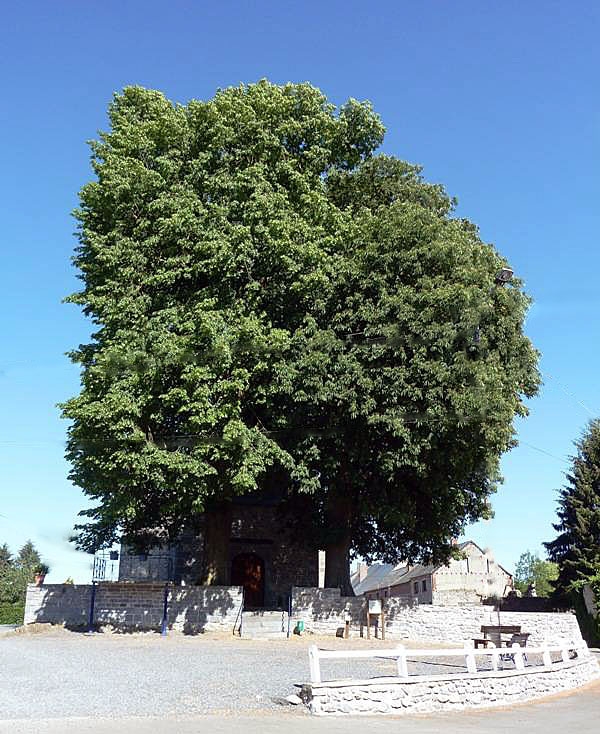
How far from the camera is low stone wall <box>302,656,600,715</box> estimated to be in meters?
10.6

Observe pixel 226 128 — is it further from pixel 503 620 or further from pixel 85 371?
pixel 503 620

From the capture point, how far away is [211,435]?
20062 mm

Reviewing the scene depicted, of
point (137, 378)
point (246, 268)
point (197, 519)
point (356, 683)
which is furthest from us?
point (197, 519)

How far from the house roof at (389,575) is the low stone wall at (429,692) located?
3397 centimetres

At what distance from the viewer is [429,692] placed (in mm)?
11484

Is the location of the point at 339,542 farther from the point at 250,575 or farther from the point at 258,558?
the point at 250,575

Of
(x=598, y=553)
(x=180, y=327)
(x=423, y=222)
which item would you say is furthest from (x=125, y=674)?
(x=598, y=553)

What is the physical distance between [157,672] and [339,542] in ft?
39.6

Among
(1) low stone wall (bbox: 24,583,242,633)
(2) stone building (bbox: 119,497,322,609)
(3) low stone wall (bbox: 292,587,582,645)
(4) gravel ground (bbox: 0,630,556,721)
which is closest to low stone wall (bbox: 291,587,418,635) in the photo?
(3) low stone wall (bbox: 292,587,582,645)

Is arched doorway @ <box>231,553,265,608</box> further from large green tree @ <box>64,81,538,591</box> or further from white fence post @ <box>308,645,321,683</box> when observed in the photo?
white fence post @ <box>308,645,321,683</box>

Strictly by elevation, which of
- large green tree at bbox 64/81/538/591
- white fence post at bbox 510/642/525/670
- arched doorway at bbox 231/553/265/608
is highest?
large green tree at bbox 64/81/538/591

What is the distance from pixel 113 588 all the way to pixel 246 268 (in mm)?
10958

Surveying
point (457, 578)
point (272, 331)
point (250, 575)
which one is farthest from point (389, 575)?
point (272, 331)

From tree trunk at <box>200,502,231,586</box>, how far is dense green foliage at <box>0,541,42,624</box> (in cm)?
1208
